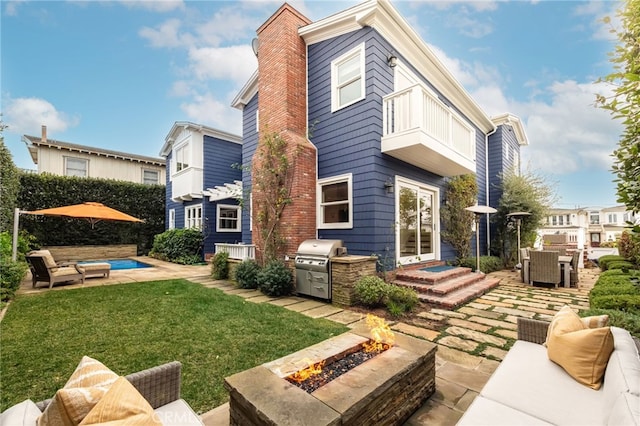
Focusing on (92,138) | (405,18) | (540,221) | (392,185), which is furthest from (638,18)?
(92,138)

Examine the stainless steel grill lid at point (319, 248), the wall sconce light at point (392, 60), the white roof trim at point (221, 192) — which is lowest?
the stainless steel grill lid at point (319, 248)

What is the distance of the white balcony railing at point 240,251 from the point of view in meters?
8.21

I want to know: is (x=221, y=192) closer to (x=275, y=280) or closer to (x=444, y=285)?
(x=275, y=280)

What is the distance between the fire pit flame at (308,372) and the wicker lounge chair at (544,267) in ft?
25.4

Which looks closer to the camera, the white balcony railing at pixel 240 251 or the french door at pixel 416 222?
the french door at pixel 416 222

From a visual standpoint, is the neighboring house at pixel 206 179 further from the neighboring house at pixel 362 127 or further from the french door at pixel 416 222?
the french door at pixel 416 222

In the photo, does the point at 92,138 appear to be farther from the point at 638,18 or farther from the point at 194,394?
the point at 638,18

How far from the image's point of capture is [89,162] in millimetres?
16484

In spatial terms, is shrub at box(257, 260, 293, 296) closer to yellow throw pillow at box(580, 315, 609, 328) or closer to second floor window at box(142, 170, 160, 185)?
yellow throw pillow at box(580, 315, 609, 328)

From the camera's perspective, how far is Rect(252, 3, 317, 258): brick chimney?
7.19m

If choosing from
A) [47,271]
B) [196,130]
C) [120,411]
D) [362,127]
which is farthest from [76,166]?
[120,411]

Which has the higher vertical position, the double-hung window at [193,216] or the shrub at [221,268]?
the double-hung window at [193,216]

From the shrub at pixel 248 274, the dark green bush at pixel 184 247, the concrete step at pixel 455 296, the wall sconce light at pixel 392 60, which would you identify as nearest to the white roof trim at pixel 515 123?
the wall sconce light at pixel 392 60

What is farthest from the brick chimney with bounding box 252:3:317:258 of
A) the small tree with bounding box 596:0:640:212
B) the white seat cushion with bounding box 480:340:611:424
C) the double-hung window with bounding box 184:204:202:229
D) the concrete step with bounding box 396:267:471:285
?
the double-hung window with bounding box 184:204:202:229
